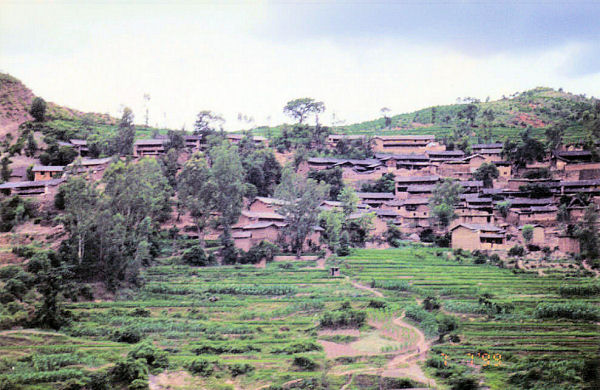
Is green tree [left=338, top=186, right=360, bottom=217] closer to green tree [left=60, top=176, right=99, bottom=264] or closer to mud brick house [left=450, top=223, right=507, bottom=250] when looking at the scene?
mud brick house [left=450, top=223, right=507, bottom=250]

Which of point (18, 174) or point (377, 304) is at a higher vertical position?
point (18, 174)

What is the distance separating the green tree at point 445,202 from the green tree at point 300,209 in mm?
6410

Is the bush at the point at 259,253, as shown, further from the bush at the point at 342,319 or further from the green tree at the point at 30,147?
the green tree at the point at 30,147

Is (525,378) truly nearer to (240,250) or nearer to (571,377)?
(571,377)

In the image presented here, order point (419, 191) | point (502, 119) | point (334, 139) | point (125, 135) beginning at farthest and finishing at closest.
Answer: point (502, 119), point (334, 139), point (125, 135), point (419, 191)

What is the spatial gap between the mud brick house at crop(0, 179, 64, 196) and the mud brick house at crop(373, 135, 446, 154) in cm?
2383

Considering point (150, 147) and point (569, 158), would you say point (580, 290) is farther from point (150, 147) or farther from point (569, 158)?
point (150, 147)

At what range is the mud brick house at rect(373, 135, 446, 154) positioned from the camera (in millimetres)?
41406

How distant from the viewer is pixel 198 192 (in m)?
28.0

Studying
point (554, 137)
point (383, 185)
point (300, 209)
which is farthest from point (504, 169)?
point (300, 209)

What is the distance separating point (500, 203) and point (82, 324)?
862 inches

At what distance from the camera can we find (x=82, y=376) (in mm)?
14914

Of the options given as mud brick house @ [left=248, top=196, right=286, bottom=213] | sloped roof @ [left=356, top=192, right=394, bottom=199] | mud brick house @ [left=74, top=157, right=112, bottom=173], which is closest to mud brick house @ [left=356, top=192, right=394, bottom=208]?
sloped roof @ [left=356, top=192, right=394, bottom=199]

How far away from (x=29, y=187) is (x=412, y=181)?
21.8m
